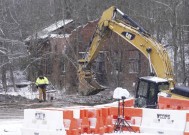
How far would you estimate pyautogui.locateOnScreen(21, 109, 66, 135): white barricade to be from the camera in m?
13.0

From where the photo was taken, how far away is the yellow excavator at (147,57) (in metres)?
19.4

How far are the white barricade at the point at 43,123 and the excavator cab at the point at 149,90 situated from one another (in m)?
6.70

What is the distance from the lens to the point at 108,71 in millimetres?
42094

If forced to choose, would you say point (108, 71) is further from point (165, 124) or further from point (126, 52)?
point (165, 124)

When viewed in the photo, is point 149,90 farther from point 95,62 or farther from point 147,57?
point 95,62

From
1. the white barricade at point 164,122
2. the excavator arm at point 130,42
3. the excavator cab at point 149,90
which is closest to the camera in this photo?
the white barricade at point 164,122

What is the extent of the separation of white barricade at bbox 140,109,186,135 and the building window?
92.8 ft

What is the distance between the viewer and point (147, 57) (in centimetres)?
2197

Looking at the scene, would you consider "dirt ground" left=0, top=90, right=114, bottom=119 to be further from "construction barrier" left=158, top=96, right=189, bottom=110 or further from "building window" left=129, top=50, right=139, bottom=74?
"building window" left=129, top=50, right=139, bottom=74

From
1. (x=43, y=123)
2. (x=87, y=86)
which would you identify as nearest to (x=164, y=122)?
(x=43, y=123)

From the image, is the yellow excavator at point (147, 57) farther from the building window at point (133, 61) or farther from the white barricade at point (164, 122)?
the building window at point (133, 61)

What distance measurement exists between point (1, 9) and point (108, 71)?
1253cm

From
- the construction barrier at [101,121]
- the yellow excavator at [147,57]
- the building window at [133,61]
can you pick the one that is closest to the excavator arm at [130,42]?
the yellow excavator at [147,57]

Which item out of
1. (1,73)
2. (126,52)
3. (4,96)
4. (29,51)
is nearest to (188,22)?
(126,52)
